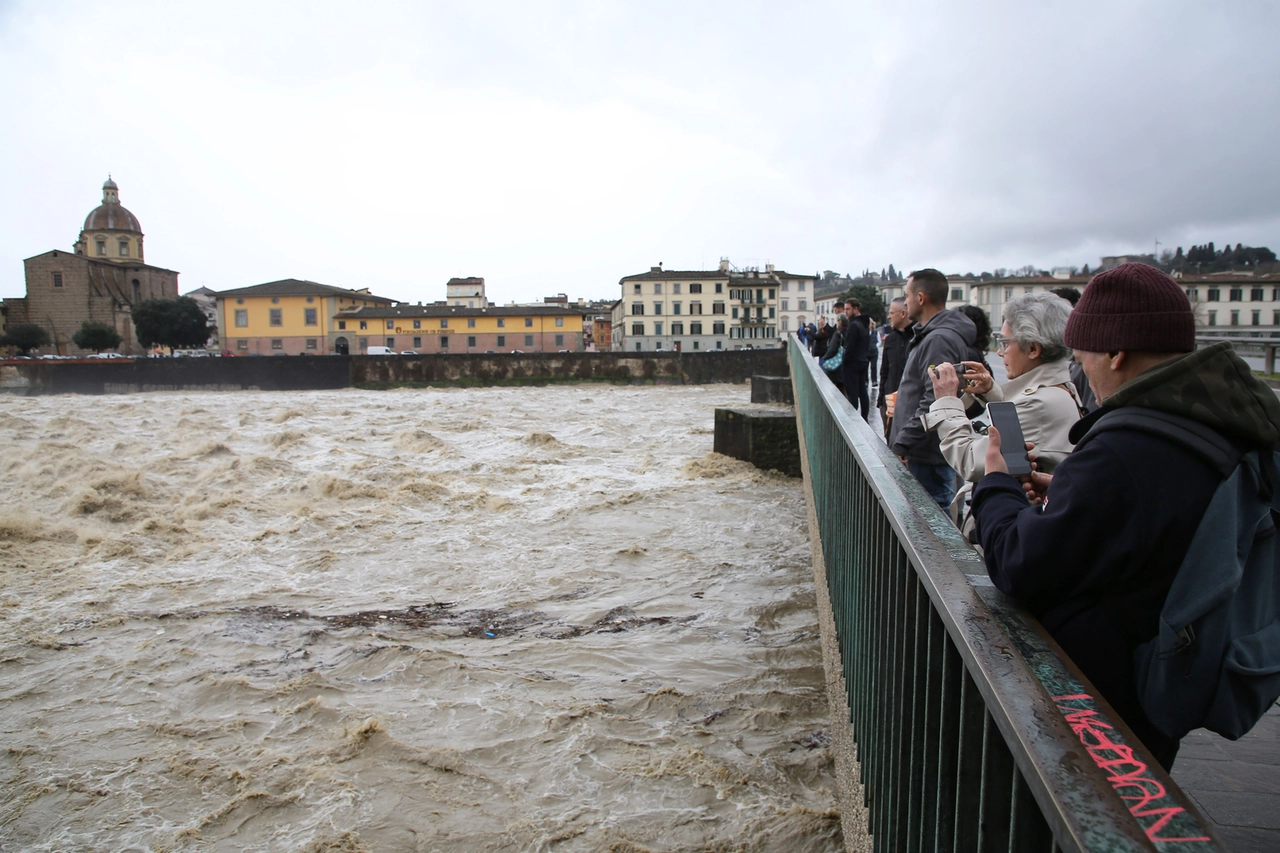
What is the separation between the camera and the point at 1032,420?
2.82 meters

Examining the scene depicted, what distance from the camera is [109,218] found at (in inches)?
3952

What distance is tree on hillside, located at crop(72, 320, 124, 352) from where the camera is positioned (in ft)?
266

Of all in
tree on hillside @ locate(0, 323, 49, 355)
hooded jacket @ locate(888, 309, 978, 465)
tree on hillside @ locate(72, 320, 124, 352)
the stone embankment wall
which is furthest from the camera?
tree on hillside @ locate(0, 323, 49, 355)

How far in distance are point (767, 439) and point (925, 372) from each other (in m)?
8.33

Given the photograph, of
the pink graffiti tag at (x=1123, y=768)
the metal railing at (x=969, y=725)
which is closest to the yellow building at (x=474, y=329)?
the metal railing at (x=969, y=725)

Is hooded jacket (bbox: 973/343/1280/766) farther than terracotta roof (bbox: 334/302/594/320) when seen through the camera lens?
No

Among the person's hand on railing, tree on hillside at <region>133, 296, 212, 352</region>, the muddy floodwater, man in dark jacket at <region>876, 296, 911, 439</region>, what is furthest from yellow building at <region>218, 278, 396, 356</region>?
the person's hand on railing

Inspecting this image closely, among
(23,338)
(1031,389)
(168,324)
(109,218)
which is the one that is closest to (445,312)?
(168,324)

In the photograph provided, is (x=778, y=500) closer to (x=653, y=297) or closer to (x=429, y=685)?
(x=429, y=685)

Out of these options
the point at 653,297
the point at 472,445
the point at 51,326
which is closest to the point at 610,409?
the point at 472,445

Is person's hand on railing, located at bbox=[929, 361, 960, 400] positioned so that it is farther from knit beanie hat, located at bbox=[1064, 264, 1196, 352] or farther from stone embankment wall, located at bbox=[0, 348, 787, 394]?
stone embankment wall, located at bbox=[0, 348, 787, 394]

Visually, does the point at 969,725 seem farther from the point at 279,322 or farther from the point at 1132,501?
the point at 279,322

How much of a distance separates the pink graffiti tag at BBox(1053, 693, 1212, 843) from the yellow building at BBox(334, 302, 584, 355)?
7270 cm

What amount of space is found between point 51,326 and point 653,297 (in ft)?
203
